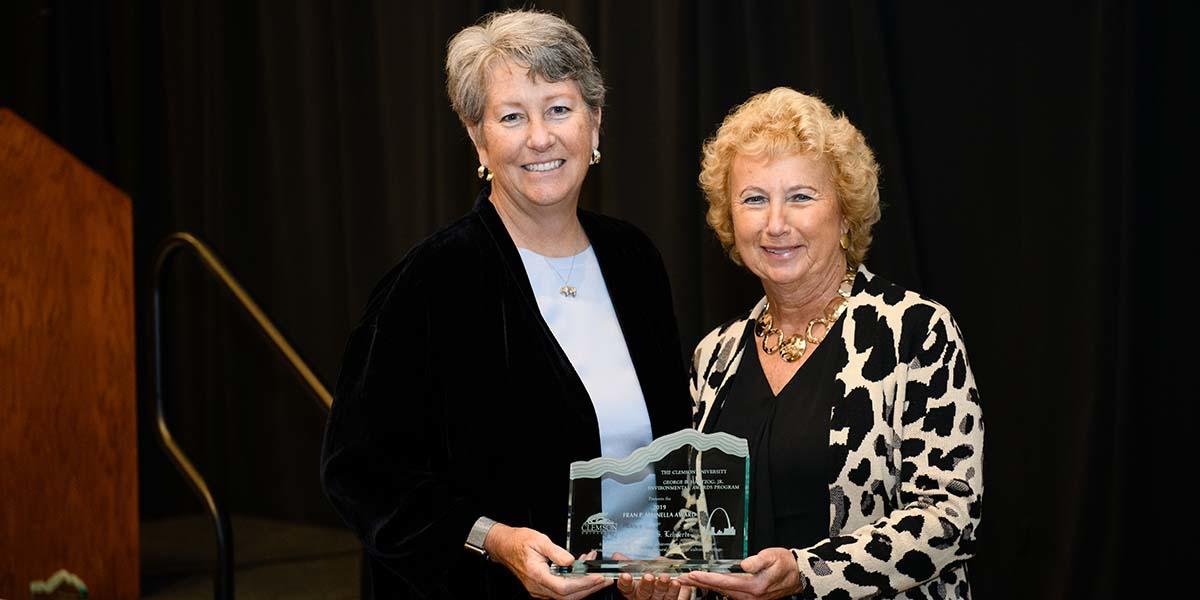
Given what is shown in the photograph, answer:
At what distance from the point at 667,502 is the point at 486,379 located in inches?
15.8

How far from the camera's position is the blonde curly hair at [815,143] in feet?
7.68

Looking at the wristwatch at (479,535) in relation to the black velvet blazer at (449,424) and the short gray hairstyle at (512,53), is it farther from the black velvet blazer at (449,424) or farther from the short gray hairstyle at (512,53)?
the short gray hairstyle at (512,53)

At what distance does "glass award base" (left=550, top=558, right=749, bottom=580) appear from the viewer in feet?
6.43

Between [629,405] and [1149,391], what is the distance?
1.80 m

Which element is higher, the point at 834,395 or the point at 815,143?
the point at 815,143

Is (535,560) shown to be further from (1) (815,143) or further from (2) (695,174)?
(2) (695,174)

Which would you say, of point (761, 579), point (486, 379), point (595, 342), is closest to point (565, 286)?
point (595, 342)

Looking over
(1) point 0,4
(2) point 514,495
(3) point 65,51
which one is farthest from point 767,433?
(1) point 0,4

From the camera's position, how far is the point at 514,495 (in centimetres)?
216

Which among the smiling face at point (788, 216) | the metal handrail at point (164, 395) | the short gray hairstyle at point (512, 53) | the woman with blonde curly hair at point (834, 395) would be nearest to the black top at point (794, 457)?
the woman with blonde curly hair at point (834, 395)

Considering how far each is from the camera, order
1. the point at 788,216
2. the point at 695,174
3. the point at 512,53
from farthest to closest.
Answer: the point at 695,174 < the point at 788,216 < the point at 512,53

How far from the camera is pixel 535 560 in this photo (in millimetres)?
1989

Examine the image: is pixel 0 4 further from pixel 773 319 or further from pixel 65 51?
pixel 773 319

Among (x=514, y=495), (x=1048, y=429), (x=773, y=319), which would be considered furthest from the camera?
(x=1048, y=429)
